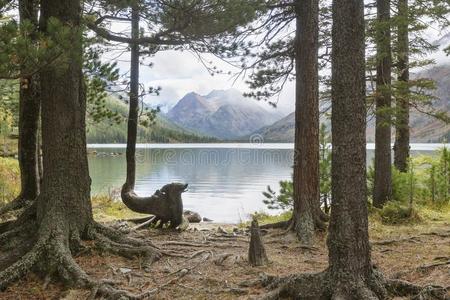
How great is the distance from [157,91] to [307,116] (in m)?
3.48

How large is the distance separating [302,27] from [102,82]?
4375 millimetres

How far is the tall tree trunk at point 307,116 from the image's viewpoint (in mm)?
9023

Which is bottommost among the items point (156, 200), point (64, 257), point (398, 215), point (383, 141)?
point (398, 215)

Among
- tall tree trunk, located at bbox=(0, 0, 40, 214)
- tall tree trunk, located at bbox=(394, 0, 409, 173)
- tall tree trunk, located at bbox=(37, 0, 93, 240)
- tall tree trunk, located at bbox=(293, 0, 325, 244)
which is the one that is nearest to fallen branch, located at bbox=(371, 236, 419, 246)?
tall tree trunk, located at bbox=(293, 0, 325, 244)

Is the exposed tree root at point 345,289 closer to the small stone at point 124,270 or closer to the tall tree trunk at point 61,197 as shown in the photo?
the small stone at point 124,270

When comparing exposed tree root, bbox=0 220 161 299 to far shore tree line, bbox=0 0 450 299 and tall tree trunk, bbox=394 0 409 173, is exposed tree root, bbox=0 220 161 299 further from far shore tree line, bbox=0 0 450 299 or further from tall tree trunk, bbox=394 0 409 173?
tall tree trunk, bbox=394 0 409 173

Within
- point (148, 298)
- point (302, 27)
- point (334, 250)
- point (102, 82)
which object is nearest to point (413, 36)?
point (302, 27)

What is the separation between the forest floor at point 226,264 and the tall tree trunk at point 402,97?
10.7ft

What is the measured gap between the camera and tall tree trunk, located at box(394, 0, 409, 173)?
10.2m

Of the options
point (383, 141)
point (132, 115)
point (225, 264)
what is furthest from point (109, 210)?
point (225, 264)

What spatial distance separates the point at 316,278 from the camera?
4684 millimetres

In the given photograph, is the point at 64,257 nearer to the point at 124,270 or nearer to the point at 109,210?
the point at 124,270

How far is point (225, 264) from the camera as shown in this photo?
684cm

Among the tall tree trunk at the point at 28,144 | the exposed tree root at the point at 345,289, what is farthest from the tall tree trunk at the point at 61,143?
the exposed tree root at the point at 345,289
